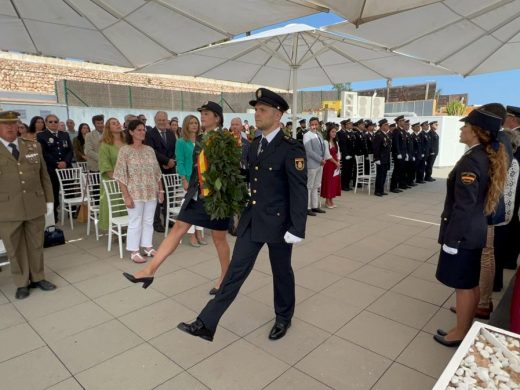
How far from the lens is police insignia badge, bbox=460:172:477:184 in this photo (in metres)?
2.31

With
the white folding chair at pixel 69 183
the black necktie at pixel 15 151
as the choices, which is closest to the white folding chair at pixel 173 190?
the white folding chair at pixel 69 183

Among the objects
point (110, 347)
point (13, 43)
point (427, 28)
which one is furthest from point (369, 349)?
point (13, 43)

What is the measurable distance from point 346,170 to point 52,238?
24.4 feet

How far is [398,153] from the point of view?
9203 millimetres

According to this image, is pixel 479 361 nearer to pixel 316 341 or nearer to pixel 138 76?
pixel 316 341

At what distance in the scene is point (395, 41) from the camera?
18.1 ft

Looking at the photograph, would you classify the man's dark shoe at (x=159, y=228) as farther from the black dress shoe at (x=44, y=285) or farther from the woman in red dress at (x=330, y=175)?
the woman in red dress at (x=330, y=175)

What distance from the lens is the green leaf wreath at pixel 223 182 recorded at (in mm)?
2766

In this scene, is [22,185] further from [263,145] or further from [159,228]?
[159,228]

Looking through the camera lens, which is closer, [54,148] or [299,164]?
[299,164]

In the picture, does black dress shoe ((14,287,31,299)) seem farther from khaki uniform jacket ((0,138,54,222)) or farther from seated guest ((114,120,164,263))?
seated guest ((114,120,164,263))

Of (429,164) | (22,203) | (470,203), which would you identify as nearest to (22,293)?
(22,203)

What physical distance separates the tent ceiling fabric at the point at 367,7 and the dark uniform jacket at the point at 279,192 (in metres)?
2.11

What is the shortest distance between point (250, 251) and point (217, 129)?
1119 mm
